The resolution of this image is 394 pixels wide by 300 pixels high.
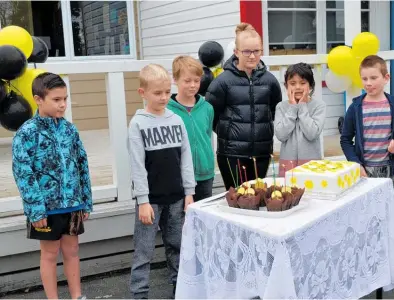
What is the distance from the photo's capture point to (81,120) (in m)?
8.49

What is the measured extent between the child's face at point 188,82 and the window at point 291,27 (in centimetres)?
444

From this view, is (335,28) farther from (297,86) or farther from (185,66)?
(185,66)

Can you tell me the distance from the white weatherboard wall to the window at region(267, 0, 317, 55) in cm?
71

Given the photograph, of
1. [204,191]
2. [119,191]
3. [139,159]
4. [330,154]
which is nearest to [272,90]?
[204,191]

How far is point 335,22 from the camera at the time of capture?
7.76m

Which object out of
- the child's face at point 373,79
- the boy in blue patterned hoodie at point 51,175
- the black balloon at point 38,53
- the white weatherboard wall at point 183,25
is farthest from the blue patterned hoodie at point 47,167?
the white weatherboard wall at point 183,25

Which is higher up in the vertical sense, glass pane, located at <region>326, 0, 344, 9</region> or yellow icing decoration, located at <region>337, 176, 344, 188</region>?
glass pane, located at <region>326, 0, 344, 9</region>

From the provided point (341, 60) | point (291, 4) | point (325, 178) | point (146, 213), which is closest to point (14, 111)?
point (146, 213)

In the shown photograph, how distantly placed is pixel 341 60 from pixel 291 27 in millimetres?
3271

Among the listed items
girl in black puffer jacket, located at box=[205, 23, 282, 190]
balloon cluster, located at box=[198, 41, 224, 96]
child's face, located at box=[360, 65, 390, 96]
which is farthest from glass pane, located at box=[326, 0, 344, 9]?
girl in black puffer jacket, located at box=[205, 23, 282, 190]

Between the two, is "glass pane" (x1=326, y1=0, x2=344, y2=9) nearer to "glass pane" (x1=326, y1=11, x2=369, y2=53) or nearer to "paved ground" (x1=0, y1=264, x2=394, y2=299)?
"glass pane" (x1=326, y1=11, x2=369, y2=53)

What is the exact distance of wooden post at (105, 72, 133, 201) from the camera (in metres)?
3.77

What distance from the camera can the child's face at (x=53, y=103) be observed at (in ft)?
9.23

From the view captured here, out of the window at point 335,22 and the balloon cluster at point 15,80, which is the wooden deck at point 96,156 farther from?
the window at point 335,22
